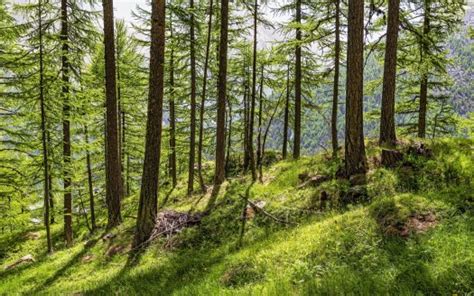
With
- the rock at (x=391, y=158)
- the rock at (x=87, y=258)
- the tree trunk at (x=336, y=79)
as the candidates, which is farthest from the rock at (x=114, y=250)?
the tree trunk at (x=336, y=79)

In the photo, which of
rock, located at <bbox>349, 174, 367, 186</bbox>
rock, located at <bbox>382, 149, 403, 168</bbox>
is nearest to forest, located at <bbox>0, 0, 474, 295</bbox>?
rock, located at <bbox>382, 149, 403, 168</bbox>

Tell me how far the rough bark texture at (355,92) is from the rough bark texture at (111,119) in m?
8.03

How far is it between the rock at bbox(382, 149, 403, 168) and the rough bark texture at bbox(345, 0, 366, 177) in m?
0.52

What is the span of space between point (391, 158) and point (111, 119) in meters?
9.36

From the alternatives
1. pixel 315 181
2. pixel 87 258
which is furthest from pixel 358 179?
pixel 87 258

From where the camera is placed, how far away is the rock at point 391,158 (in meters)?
9.52

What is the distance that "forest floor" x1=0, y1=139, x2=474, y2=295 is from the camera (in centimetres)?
484

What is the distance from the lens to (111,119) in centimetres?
1316

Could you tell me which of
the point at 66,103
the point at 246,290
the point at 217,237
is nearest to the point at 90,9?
the point at 66,103

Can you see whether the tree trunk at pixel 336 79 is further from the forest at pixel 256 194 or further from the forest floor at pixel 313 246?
the forest floor at pixel 313 246

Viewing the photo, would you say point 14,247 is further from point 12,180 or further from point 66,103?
point 66,103

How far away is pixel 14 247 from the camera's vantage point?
60.1 feet

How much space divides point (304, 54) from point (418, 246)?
52.4ft

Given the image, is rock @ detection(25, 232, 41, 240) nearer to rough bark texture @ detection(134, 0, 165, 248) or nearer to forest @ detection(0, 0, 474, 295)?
forest @ detection(0, 0, 474, 295)
